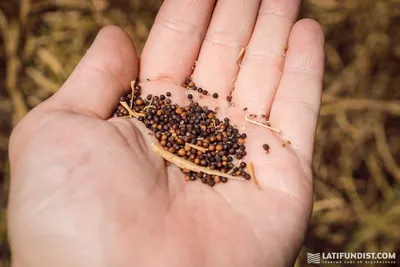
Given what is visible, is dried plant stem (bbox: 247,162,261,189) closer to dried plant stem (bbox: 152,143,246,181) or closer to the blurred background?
dried plant stem (bbox: 152,143,246,181)

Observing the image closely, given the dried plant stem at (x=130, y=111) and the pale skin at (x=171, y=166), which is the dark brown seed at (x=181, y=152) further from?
the dried plant stem at (x=130, y=111)

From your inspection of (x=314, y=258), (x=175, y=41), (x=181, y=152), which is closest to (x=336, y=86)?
(x=314, y=258)

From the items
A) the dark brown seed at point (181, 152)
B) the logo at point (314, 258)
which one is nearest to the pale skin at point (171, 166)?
the dark brown seed at point (181, 152)

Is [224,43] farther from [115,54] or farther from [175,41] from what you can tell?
[115,54]

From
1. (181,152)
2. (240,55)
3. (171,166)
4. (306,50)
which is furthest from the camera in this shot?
(240,55)

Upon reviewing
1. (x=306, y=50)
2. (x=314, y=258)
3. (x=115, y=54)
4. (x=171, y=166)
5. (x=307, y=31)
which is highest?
(x=307, y=31)
